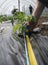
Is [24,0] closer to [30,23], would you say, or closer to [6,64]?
[30,23]

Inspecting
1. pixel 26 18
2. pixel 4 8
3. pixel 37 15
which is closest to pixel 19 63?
pixel 26 18

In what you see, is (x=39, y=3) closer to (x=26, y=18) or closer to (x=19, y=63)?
(x=26, y=18)

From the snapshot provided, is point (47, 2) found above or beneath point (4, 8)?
above

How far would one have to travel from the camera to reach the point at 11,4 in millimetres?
8148

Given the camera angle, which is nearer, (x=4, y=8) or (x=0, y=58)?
(x=0, y=58)

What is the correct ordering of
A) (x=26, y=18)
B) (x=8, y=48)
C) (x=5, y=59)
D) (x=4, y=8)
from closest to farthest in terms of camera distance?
(x=5, y=59), (x=8, y=48), (x=26, y=18), (x=4, y=8)

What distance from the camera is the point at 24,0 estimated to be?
7926 mm

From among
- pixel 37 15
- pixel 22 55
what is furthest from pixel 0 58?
pixel 37 15

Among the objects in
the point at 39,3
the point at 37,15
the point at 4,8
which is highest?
the point at 39,3

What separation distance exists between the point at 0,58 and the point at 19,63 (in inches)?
7.5

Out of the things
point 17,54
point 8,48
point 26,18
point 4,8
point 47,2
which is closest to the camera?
point 17,54

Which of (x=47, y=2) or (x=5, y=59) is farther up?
(x=47, y=2)

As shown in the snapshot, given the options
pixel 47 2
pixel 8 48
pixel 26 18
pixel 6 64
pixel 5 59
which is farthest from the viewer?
pixel 47 2

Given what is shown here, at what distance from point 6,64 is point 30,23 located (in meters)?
0.85
